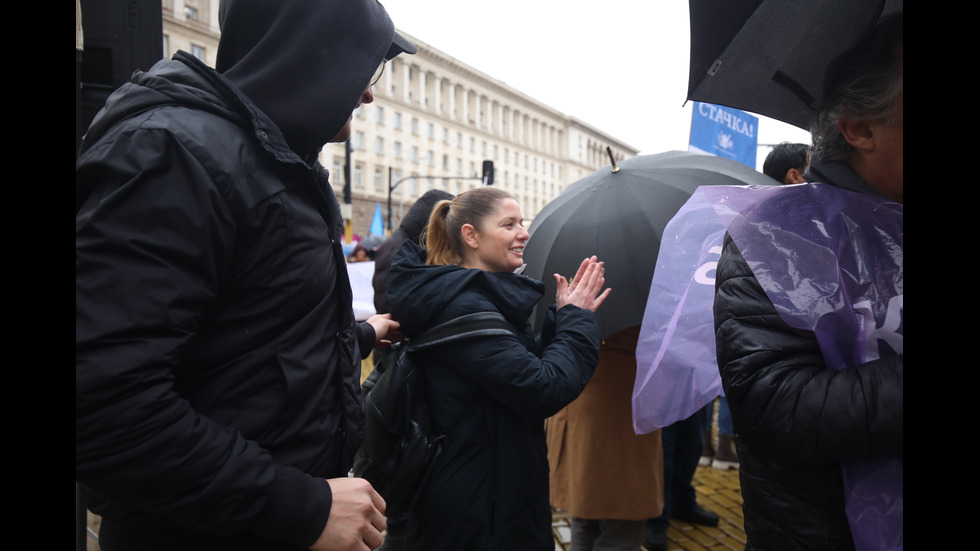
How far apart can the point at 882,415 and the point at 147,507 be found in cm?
132

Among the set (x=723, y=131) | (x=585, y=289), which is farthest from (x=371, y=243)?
(x=585, y=289)

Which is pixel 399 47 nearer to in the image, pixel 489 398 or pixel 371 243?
pixel 489 398

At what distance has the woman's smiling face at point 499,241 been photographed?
2.59m

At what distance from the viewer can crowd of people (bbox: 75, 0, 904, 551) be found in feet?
3.25

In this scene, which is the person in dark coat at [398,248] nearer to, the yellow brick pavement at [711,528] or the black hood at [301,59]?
the yellow brick pavement at [711,528]

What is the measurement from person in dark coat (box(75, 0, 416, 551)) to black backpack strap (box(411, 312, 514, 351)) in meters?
0.67

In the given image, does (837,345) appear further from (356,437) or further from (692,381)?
(356,437)

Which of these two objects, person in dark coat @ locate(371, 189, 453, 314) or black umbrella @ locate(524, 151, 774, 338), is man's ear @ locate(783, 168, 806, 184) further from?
person in dark coat @ locate(371, 189, 453, 314)

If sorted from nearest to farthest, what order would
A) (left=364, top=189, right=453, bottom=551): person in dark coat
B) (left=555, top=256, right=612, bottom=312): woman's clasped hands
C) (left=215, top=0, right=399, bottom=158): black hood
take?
(left=215, top=0, right=399, bottom=158): black hood → (left=555, top=256, right=612, bottom=312): woman's clasped hands → (left=364, top=189, right=453, bottom=551): person in dark coat

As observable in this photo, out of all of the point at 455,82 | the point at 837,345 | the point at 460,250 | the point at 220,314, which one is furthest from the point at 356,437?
the point at 455,82

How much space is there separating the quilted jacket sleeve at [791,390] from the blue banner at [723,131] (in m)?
4.90

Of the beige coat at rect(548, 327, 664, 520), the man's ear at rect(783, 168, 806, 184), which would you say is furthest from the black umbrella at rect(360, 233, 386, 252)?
the beige coat at rect(548, 327, 664, 520)

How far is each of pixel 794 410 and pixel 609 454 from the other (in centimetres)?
188
